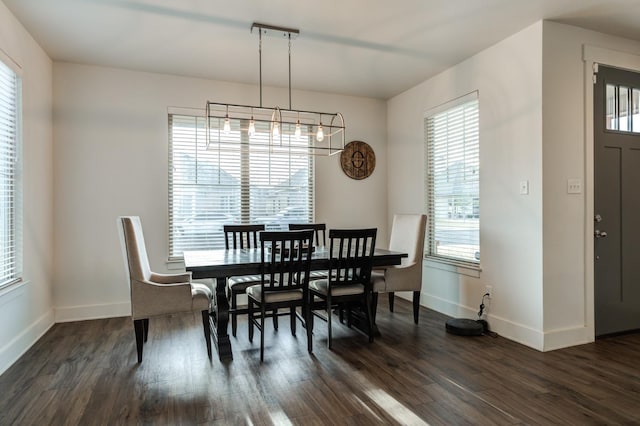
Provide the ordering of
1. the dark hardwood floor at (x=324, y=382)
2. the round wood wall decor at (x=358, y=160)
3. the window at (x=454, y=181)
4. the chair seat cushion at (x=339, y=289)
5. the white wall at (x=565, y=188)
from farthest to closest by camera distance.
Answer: the round wood wall decor at (x=358, y=160) < the window at (x=454, y=181) < the chair seat cushion at (x=339, y=289) < the white wall at (x=565, y=188) < the dark hardwood floor at (x=324, y=382)

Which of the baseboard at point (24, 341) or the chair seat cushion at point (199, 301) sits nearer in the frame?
the baseboard at point (24, 341)

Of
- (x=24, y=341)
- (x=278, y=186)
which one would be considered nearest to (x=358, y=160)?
(x=278, y=186)

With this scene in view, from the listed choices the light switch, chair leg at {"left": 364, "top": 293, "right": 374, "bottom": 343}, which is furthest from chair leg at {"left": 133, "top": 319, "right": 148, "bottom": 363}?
the light switch

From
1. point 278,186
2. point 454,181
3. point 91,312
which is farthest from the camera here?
point 278,186

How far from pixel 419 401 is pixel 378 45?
299 cm

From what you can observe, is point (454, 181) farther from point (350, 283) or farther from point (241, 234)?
point (241, 234)

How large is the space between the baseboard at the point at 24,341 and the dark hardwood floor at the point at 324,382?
0.07m

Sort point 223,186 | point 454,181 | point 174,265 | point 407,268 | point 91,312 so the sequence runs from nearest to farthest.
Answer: point 407,268 → point 91,312 → point 454,181 → point 174,265 → point 223,186

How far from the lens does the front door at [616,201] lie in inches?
135

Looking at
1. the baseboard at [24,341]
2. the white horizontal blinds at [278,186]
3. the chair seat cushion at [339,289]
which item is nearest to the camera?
the baseboard at [24,341]

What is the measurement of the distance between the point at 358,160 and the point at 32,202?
3.63m

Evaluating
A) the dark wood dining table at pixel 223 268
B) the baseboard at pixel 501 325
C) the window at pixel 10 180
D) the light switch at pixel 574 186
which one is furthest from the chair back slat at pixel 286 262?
the light switch at pixel 574 186

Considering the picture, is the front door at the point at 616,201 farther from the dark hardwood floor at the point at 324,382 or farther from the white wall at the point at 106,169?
the white wall at the point at 106,169

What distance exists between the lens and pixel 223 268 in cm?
299
